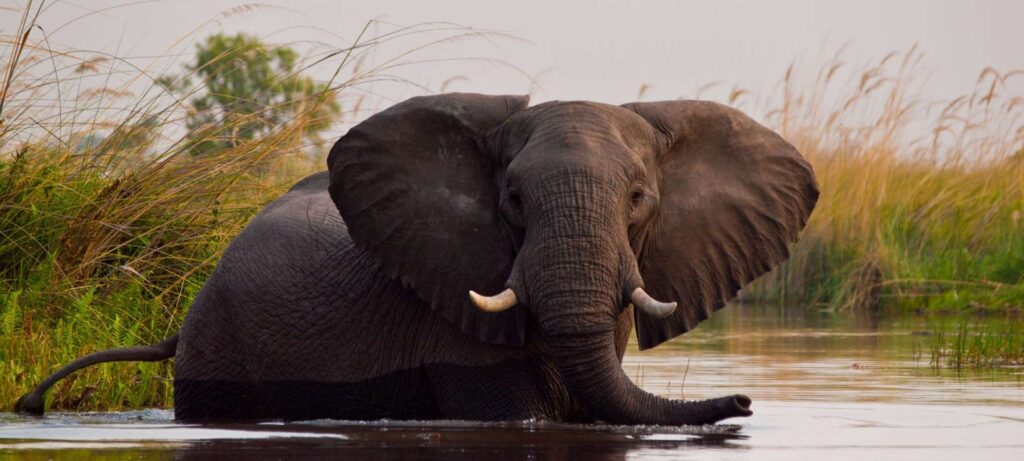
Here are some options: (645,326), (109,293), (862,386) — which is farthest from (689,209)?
(109,293)

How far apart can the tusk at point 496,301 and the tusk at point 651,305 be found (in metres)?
0.43

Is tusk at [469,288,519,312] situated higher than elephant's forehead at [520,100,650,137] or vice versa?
elephant's forehead at [520,100,650,137]

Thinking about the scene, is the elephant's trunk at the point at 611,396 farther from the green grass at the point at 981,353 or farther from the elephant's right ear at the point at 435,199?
the green grass at the point at 981,353

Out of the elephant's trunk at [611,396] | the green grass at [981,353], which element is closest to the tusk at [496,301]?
the elephant's trunk at [611,396]

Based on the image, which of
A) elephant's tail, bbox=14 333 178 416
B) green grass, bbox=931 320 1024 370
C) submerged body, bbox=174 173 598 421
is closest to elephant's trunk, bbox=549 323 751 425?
submerged body, bbox=174 173 598 421

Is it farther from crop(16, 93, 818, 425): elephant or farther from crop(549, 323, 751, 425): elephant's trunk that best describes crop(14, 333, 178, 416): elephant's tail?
crop(549, 323, 751, 425): elephant's trunk

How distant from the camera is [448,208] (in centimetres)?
788

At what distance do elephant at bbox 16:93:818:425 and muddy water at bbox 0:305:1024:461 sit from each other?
0.72 feet

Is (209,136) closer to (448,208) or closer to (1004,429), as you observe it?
(448,208)

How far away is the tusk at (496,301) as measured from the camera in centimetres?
702

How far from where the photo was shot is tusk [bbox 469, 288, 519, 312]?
7020mm

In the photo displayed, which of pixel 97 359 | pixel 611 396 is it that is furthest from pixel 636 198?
pixel 97 359

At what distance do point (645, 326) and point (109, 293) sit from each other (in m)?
3.69

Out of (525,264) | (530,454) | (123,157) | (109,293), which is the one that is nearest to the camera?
(530,454)
